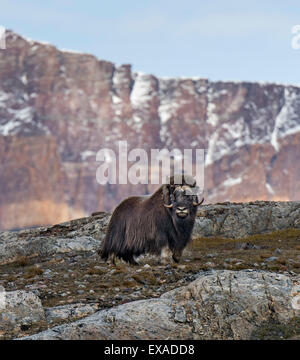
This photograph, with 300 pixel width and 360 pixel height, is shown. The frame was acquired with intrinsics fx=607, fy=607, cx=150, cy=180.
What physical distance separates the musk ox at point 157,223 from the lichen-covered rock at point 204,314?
570cm

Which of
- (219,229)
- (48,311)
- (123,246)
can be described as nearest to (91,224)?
(219,229)

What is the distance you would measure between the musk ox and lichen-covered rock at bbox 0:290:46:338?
713cm

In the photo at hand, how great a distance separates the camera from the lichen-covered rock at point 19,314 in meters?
15.1

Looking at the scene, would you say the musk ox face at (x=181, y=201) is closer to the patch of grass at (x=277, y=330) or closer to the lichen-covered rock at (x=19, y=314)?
the lichen-covered rock at (x=19, y=314)

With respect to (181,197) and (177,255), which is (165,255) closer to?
(177,255)

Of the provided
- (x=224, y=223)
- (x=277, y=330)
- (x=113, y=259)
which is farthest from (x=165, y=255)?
(x=224, y=223)

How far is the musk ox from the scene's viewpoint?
71.9 ft

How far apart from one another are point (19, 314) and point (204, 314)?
4.73 m

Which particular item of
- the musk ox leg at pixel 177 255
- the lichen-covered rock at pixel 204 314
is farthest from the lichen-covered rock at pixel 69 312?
the musk ox leg at pixel 177 255

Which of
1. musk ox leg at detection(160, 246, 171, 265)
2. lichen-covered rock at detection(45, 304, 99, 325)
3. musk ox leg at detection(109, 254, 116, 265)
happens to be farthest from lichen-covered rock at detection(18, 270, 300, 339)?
musk ox leg at detection(109, 254, 116, 265)

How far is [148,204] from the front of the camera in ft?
76.2
